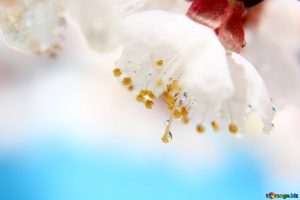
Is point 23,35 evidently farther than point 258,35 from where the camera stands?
No

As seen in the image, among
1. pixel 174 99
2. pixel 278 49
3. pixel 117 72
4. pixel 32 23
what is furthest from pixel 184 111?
pixel 278 49

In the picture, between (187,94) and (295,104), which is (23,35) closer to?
(187,94)

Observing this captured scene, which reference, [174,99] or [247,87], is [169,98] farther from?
[247,87]

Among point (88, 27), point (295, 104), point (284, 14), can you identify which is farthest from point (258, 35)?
point (88, 27)

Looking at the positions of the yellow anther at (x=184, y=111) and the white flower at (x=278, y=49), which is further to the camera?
the white flower at (x=278, y=49)

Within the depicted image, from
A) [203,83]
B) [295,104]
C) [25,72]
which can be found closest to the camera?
[203,83]

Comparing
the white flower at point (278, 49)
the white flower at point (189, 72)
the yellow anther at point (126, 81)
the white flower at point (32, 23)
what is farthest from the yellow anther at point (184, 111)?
the white flower at point (278, 49)

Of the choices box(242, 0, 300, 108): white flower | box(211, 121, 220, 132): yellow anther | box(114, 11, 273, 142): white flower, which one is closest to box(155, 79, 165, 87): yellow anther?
box(114, 11, 273, 142): white flower

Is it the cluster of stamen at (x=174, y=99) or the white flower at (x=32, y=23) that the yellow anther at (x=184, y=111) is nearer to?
the cluster of stamen at (x=174, y=99)
